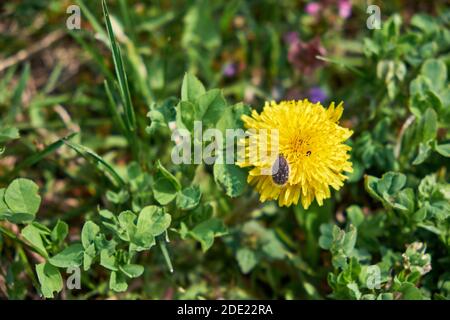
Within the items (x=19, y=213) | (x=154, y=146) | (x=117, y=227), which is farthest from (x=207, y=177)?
(x=19, y=213)

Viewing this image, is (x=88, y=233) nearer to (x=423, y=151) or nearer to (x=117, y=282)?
(x=117, y=282)

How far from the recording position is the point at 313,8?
8.80ft

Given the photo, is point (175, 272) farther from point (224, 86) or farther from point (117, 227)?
point (224, 86)

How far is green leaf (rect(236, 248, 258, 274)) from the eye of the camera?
81.4 inches

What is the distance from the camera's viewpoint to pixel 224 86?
8.95ft

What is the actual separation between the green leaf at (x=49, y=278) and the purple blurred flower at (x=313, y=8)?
1.68 m

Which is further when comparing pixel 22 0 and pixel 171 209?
pixel 22 0

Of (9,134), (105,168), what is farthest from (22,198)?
(105,168)

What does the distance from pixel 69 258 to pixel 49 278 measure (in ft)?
0.29

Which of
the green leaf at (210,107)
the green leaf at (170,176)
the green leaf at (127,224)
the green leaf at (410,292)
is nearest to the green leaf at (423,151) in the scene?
the green leaf at (410,292)
